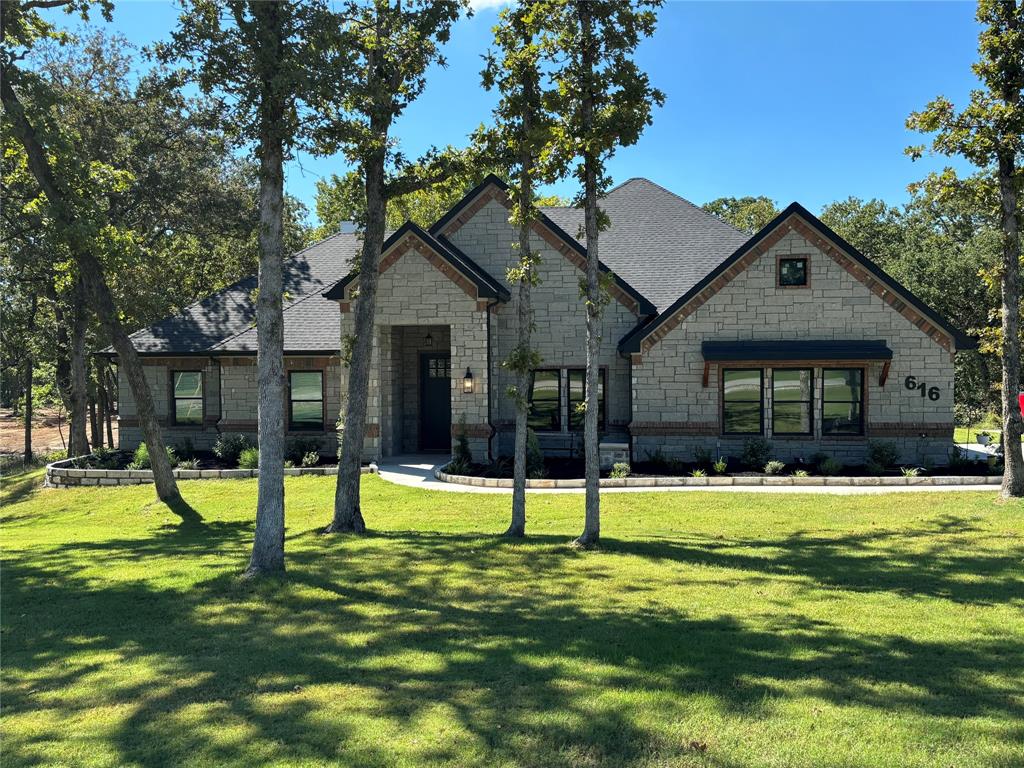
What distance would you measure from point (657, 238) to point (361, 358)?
1507 centimetres

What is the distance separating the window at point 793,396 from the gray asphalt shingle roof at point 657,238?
3.92 meters

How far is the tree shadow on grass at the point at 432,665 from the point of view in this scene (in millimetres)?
4742

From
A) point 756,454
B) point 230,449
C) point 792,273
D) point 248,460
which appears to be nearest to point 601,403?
point 756,454

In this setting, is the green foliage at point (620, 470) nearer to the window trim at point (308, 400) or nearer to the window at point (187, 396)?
the window trim at point (308, 400)

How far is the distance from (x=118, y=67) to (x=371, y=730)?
88.0 feet

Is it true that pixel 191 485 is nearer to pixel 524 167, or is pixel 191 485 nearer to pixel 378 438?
pixel 378 438

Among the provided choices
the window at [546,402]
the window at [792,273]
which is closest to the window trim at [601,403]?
the window at [546,402]

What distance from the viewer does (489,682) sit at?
5.67 meters

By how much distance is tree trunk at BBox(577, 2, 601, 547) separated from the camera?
35.0ft

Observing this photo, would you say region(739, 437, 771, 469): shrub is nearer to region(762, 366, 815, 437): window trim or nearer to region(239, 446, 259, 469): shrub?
Result: region(762, 366, 815, 437): window trim

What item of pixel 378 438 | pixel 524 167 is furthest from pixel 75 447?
pixel 524 167

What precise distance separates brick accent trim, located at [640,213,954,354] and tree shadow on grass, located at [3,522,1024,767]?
34.5 ft

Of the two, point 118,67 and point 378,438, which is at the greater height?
point 118,67

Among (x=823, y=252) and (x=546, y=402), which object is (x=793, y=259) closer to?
(x=823, y=252)
